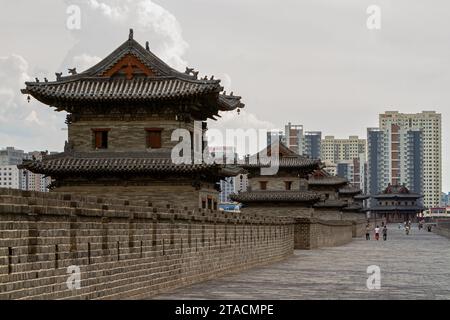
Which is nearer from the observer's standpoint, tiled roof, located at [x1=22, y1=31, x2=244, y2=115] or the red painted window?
tiled roof, located at [x1=22, y1=31, x2=244, y2=115]

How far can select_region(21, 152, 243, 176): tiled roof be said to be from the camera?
3569 cm

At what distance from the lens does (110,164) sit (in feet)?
119

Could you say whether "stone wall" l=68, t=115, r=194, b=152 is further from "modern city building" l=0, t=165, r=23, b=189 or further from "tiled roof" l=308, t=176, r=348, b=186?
"tiled roof" l=308, t=176, r=348, b=186

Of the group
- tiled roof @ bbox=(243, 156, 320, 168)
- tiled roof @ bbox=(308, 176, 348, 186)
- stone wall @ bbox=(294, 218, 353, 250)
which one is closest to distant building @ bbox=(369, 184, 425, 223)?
tiled roof @ bbox=(308, 176, 348, 186)

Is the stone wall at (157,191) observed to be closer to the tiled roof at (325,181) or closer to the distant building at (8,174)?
the distant building at (8,174)

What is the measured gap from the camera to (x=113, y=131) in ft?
121

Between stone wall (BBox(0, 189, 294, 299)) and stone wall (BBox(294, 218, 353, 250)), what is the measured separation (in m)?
25.8

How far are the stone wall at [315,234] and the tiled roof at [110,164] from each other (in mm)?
20503

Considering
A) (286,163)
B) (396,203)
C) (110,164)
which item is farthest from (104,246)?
(396,203)

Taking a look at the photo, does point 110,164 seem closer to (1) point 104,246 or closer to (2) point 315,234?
(1) point 104,246

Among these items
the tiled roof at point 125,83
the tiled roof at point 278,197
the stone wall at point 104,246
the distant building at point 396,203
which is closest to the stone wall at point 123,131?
the tiled roof at point 125,83

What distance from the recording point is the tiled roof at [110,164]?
35.7m
